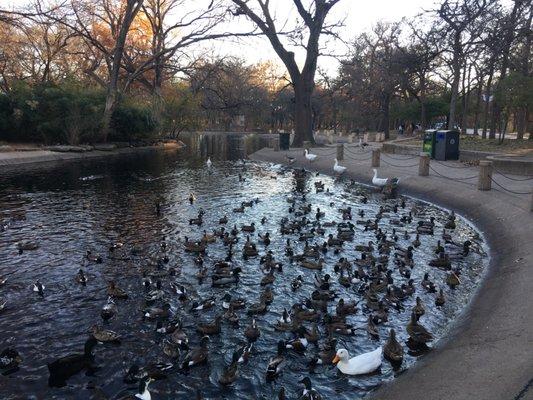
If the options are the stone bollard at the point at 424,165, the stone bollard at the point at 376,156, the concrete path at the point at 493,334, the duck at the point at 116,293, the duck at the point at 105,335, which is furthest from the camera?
the stone bollard at the point at 376,156

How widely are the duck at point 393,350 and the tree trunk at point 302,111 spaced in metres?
41.7

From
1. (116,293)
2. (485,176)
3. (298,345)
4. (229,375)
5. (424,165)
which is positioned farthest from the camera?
(424,165)

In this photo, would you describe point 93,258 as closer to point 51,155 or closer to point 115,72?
point 51,155

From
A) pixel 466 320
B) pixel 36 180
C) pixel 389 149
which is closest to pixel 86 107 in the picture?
pixel 36 180

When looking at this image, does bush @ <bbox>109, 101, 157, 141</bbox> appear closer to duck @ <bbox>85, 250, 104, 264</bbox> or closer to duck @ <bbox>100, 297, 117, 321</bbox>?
duck @ <bbox>85, 250, 104, 264</bbox>

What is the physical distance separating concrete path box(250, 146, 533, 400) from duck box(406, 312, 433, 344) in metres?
0.26

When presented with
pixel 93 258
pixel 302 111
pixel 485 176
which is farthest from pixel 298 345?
pixel 302 111

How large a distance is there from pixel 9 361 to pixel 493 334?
A: 351 inches

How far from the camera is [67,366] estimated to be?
816 cm

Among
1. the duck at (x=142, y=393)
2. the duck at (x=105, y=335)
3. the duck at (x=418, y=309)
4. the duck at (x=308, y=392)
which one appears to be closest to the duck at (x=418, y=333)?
the duck at (x=418, y=309)

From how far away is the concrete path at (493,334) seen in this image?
6.91 meters

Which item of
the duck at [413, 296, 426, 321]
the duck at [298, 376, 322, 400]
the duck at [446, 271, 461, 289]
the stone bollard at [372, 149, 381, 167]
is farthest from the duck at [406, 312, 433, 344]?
the stone bollard at [372, 149, 381, 167]

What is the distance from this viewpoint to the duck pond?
8281mm

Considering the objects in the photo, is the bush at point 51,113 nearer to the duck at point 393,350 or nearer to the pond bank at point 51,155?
the pond bank at point 51,155
